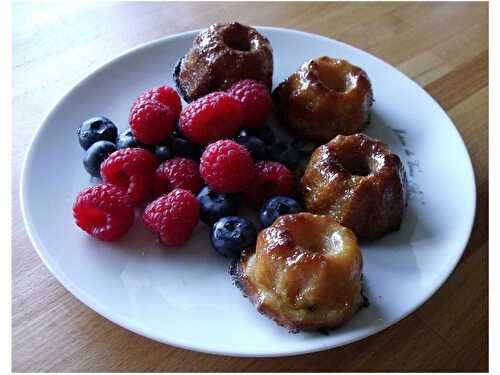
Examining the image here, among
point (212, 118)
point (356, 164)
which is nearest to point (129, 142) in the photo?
point (212, 118)

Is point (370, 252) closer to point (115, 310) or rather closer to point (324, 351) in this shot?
point (324, 351)

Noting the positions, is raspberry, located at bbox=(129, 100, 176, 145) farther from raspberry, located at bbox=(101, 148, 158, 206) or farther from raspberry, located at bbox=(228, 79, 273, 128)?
raspberry, located at bbox=(228, 79, 273, 128)

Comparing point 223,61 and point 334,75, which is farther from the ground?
point 223,61

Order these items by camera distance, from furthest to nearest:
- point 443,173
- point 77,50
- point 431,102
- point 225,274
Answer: point 77,50, point 431,102, point 443,173, point 225,274

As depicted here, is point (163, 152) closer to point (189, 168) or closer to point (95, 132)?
point (189, 168)

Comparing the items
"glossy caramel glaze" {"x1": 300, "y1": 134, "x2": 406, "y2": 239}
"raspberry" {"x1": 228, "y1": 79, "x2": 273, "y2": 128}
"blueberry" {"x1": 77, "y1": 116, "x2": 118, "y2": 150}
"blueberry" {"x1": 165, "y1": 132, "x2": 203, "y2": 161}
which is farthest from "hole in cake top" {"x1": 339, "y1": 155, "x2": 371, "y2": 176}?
"blueberry" {"x1": 77, "y1": 116, "x2": 118, "y2": 150}

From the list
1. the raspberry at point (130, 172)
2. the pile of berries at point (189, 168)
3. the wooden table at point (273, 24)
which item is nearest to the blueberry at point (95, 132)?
the pile of berries at point (189, 168)
